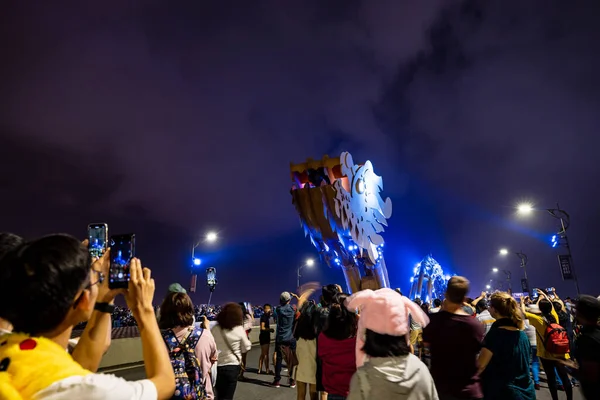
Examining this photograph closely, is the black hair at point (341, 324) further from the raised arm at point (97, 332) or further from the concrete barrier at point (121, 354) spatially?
the concrete barrier at point (121, 354)

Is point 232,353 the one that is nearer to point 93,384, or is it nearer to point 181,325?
point 181,325

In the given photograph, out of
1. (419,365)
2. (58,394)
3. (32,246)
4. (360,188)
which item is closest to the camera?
(58,394)

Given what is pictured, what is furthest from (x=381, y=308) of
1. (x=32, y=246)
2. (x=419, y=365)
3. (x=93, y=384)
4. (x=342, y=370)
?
(x=32, y=246)

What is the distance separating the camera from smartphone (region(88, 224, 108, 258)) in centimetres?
206

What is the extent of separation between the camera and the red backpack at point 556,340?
6.34m

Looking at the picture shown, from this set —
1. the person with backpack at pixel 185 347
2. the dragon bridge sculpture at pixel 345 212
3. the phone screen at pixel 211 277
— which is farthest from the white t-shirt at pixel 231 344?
the dragon bridge sculpture at pixel 345 212

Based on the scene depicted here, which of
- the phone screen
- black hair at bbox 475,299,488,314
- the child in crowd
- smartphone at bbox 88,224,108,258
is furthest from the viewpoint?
the phone screen

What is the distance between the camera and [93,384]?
1283 millimetres

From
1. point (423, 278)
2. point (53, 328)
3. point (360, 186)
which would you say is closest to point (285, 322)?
point (53, 328)

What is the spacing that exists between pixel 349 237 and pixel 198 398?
26.2m

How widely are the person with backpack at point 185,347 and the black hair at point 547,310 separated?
6205 millimetres

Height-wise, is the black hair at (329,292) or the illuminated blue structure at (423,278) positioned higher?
the illuminated blue structure at (423,278)

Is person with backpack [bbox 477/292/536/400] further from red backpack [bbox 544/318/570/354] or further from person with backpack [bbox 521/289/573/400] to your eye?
red backpack [bbox 544/318/570/354]

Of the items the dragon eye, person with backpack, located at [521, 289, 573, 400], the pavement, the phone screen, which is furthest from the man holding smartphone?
the dragon eye
